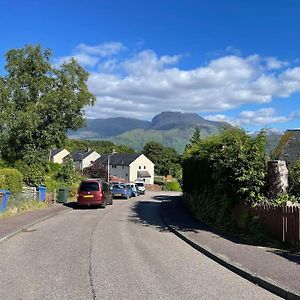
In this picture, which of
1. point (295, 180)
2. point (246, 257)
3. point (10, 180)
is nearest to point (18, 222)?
point (10, 180)

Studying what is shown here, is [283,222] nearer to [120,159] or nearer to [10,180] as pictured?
[10,180]

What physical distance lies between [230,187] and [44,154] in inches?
1032

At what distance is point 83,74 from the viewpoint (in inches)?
1687

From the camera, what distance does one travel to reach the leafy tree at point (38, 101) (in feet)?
131

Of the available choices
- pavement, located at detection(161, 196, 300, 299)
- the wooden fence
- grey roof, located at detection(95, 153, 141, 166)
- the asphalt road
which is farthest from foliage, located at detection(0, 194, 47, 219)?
grey roof, located at detection(95, 153, 141, 166)

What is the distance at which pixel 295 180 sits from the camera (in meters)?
15.7

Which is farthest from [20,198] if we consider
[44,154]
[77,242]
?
[44,154]

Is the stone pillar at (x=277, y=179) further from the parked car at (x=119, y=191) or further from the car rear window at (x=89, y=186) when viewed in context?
the parked car at (x=119, y=191)

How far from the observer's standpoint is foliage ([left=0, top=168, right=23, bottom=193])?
937 inches

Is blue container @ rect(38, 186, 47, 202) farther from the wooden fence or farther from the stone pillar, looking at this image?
the wooden fence

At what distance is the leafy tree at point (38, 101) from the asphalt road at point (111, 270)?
2526cm

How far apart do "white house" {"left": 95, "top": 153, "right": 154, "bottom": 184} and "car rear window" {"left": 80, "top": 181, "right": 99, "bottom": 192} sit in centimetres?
8357

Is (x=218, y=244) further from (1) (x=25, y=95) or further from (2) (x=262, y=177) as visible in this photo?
(1) (x=25, y=95)

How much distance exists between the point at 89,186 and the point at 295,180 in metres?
17.2
